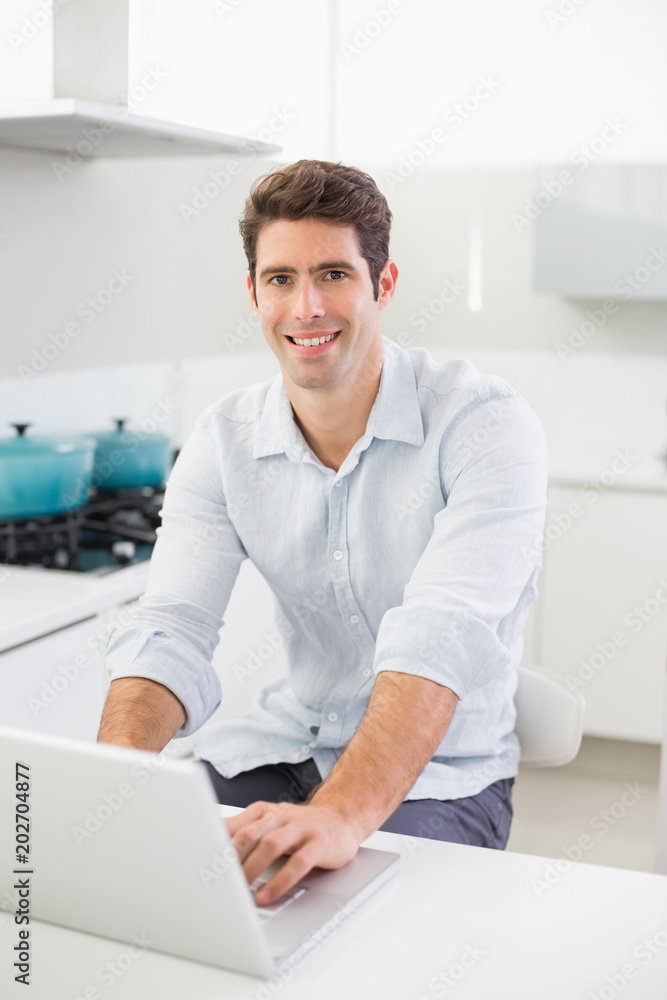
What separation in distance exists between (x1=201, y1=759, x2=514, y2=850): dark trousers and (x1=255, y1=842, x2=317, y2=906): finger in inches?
17.3

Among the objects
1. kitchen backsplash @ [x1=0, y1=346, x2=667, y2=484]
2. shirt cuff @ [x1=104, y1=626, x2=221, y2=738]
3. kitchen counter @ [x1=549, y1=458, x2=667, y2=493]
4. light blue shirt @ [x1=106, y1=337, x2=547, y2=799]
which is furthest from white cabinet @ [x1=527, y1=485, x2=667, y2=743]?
shirt cuff @ [x1=104, y1=626, x2=221, y2=738]

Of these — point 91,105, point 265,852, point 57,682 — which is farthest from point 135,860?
point 91,105

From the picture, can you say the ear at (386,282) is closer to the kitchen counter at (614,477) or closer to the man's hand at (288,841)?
the man's hand at (288,841)

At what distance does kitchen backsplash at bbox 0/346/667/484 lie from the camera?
3250 millimetres

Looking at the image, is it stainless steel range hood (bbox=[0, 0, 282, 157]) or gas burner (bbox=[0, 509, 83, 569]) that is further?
gas burner (bbox=[0, 509, 83, 569])

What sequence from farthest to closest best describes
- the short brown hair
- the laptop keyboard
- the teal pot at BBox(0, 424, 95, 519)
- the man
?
the teal pot at BBox(0, 424, 95, 519) < the short brown hair < the man < the laptop keyboard

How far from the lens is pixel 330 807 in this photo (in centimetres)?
107

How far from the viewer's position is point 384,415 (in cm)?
154

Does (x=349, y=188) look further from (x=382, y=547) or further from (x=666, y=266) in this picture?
(x=666, y=266)

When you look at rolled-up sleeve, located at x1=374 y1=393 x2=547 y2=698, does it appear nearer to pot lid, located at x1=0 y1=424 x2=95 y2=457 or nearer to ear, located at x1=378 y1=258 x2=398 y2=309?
ear, located at x1=378 y1=258 x2=398 y2=309

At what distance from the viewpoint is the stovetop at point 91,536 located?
2338 mm

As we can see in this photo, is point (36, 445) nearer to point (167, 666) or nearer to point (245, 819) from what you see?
point (167, 666)

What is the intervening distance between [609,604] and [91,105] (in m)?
1.99

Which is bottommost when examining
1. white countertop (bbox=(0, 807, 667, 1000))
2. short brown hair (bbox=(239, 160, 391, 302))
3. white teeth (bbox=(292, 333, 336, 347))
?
white countertop (bbox=(0, 807, 667, 1000))
